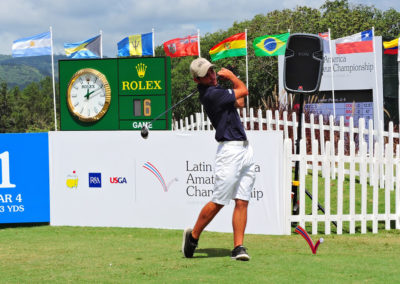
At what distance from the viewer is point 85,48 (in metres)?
22.9

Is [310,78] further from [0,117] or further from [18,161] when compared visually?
[0,117]

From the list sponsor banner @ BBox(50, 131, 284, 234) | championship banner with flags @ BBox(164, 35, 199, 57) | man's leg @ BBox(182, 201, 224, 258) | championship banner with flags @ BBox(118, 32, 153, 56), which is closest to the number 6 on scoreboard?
sponsor banner @ BBox(50, 131, 284, 234)

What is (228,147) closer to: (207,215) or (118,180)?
(207,215)

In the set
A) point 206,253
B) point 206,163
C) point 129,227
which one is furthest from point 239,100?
point 129,227

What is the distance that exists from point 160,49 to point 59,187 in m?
66.9

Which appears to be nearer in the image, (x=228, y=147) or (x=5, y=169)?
(x=228, y=147)

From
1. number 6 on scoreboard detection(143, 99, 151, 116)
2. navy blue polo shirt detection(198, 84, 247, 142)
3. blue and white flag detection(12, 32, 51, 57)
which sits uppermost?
blue and white flag detection(12, 32, 51, 57)

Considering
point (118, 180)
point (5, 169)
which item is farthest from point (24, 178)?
point (118, 180)

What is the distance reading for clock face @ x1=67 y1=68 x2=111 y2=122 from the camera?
43.4 ft

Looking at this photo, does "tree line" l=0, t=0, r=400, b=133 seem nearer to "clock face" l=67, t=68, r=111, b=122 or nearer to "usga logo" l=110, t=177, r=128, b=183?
"clock face" l=67, t=68, r=111, b=122

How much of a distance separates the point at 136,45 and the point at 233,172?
16495 mm

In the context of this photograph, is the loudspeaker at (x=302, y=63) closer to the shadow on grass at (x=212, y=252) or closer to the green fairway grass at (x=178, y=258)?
the green fairway grass at (x=178, y=258)

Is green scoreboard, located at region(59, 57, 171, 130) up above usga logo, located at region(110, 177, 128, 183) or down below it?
above

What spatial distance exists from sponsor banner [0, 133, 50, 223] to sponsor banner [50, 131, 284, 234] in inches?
6.3
